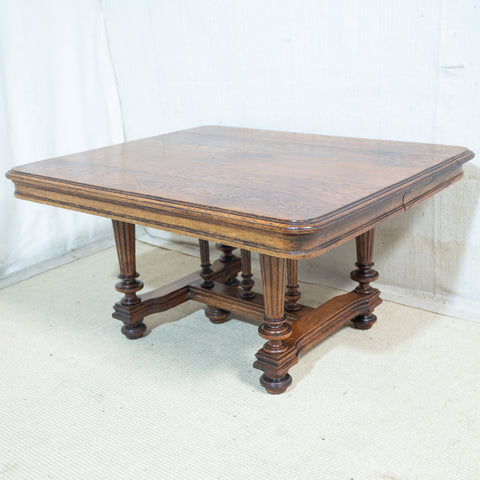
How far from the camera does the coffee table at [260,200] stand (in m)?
1.31

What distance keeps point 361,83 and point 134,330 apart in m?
1.06

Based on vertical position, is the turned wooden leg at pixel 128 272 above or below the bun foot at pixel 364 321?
above

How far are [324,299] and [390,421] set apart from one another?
0.74 metres

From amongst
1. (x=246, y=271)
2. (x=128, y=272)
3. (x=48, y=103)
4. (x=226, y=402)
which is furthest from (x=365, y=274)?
(x=48, y=103)

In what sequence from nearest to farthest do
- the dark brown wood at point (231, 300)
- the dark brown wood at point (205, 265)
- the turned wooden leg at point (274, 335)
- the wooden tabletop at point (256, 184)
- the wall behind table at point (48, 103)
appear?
1. the wooden tabletop at point (256, 184)
2. the turned wooden leg at point (274, 335)
3. the dark brown wood at point (231, 300)
4. the dark brown wood at point (205, 265)
5. the wall behind table at point (48, 103)

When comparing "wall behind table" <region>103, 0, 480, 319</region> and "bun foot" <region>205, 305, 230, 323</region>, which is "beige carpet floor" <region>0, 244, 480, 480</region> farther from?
"wall behind table" <region>103, 0, 480, 319</region>

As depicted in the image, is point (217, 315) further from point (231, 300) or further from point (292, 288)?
point (292, 288)

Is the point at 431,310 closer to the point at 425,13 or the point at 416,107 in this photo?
the point at 416,107

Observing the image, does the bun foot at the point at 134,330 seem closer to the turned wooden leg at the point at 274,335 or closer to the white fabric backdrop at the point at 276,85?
the turned wooden leg at the point at 274,335

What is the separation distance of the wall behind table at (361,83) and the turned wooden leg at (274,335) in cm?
69

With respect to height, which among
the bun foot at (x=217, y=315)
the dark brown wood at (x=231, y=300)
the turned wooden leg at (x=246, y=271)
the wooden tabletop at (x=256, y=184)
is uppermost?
the wooden tabletop at (x=256, y=184)

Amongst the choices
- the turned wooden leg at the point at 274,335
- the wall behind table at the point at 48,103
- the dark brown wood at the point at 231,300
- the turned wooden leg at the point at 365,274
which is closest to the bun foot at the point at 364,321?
the turned wooden leg at the point at 365,274

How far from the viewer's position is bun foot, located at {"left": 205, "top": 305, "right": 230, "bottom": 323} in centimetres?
201

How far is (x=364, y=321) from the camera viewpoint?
1.90m
